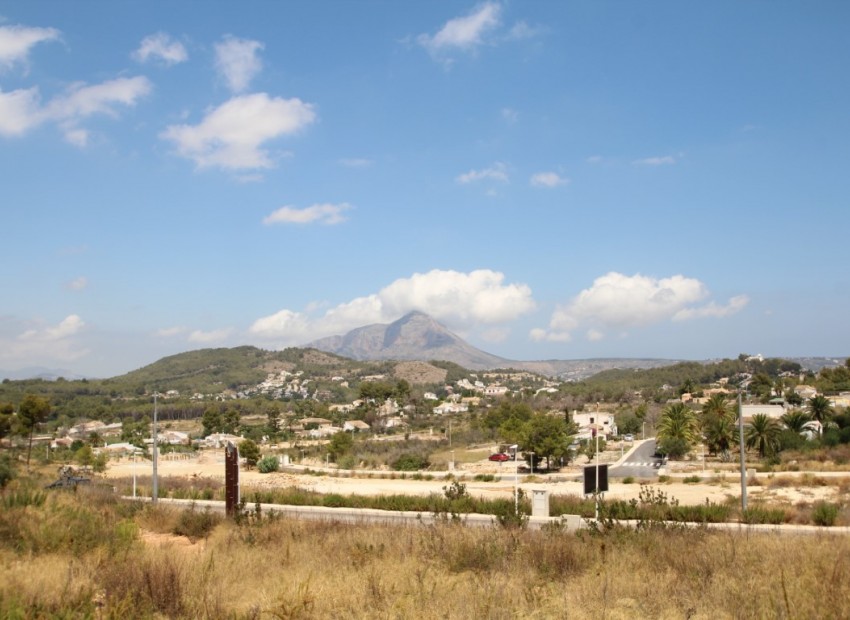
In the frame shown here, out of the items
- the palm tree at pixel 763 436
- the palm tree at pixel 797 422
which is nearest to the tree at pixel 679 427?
the palm tree at pixel 763 436

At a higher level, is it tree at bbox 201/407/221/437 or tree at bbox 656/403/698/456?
tree at bbox 656/403/698/456

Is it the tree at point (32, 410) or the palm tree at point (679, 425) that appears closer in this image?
the tree at point (32, 410)

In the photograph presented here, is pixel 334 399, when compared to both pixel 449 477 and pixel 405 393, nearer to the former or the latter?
pixel 405 393

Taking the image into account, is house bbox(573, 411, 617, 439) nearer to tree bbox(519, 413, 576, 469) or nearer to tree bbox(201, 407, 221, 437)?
tree bbox(519, 413, 576, 469)

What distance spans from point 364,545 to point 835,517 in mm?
16034

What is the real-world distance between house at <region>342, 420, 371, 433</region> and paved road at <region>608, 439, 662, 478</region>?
42.7 m

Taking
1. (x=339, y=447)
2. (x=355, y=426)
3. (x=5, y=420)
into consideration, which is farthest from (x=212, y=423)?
(x=5, y=420)

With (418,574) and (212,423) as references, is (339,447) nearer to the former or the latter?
(212,423)

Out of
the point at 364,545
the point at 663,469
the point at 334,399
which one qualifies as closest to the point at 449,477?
the point at 663,469

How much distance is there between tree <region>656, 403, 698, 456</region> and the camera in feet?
189

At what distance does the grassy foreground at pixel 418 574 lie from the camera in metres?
7.55

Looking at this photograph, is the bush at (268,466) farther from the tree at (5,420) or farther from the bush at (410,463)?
the tree at (5,420)

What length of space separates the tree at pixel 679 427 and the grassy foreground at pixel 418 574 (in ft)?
158

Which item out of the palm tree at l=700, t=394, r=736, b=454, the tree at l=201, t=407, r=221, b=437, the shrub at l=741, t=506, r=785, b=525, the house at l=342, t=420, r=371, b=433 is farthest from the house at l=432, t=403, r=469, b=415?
the shrub at l=741, t=506, r=785, b=525
